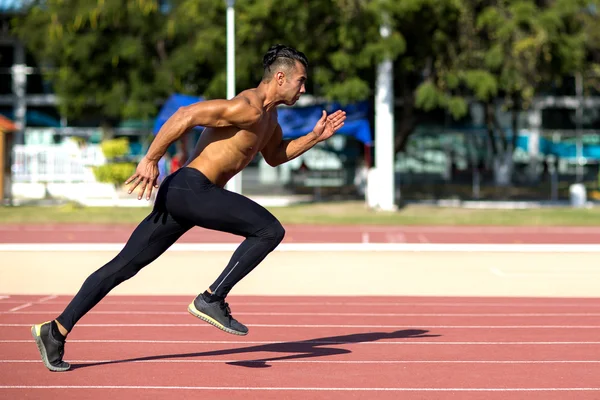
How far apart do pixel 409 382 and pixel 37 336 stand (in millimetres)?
2313

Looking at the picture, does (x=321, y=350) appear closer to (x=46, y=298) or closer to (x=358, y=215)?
(x=46, y=298)

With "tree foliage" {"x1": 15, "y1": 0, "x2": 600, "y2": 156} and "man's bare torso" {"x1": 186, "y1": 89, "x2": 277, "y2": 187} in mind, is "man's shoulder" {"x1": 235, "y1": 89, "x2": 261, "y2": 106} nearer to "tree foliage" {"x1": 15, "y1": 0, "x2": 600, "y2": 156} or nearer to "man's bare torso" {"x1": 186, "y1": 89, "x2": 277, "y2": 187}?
"man's bare torso" {"x1": 186, "y1": 89, "x2": 277, "y2": 187}

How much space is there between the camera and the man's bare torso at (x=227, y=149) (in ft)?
23.8

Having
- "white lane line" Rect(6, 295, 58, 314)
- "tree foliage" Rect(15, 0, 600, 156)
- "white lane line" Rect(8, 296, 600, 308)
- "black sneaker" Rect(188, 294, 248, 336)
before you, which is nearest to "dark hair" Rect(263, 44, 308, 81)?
"black sneaker" Rect(188, 294, 248, 336)

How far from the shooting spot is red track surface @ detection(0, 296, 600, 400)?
6.89 m

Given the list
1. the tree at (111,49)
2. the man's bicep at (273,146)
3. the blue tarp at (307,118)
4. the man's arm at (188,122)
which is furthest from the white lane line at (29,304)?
the tree at (111,49)

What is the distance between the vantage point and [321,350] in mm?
8500

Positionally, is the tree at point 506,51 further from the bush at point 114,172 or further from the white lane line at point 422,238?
the bush at point 114,172

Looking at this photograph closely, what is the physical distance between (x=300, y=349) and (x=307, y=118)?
79.2 feet

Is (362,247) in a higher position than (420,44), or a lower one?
lower

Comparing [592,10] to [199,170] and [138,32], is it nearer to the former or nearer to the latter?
[138,32]

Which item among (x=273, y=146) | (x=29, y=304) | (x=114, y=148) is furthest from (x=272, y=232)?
(x=114, y=148)

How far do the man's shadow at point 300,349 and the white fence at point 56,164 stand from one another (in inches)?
1017

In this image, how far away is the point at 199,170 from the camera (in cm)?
726
